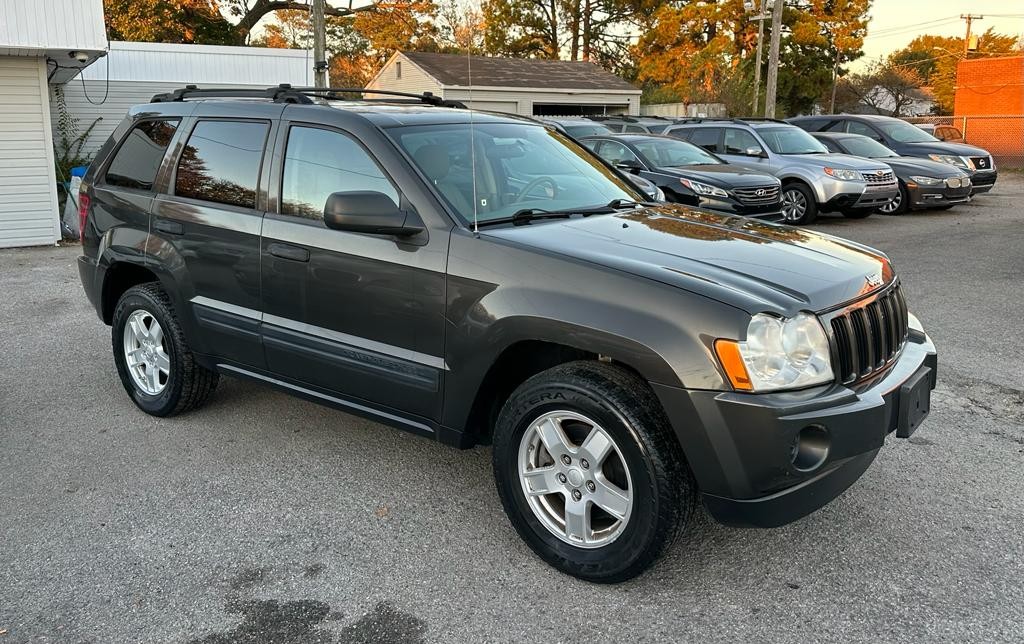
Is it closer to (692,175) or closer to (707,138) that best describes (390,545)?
(692,175)

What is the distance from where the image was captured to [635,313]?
3084 mm

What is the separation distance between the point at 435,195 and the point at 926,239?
35.1ft

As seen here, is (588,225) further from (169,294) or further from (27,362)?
(27,362)

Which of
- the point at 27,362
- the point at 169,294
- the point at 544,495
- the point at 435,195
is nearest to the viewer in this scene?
the point at 544,495

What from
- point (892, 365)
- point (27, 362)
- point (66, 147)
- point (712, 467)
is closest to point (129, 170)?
point (27, 362)

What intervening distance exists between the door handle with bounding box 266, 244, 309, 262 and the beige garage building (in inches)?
1068

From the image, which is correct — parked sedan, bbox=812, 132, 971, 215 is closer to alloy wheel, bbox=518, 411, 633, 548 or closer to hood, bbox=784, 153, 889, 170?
hood, bbox=784, 153, 889, 170

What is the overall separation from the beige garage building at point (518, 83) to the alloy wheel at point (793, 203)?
1820 centimetres

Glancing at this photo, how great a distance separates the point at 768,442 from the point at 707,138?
13186 mm

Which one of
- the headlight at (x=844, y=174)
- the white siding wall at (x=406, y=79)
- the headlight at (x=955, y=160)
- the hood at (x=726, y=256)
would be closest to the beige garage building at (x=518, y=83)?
the white siding wall at (x=406, y=79)

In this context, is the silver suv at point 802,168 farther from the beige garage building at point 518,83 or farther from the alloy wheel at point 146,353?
the beige garage building at point 518,83

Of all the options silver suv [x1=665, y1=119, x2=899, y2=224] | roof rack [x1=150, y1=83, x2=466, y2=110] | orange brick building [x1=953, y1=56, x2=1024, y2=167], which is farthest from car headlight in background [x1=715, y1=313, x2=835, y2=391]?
orange brick building [x1=953, y1=56, x2=1024, y2=167]

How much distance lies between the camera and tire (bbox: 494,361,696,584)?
121 inches

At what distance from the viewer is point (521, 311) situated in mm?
3332
